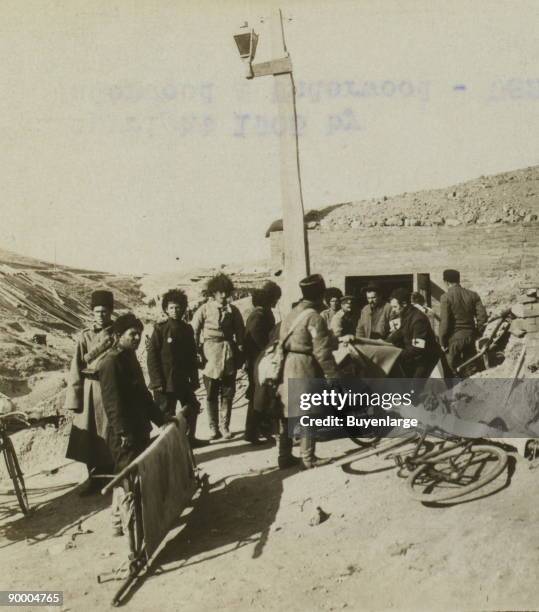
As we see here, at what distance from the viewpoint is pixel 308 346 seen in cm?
494

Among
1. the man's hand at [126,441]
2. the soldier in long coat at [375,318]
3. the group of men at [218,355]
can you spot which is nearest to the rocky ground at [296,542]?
the group of men at [218,355]

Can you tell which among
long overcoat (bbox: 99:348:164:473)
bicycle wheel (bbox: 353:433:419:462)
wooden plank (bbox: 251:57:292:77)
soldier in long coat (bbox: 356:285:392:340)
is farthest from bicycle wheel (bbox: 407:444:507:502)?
wooden plank (bbox: 251:57:292:77)

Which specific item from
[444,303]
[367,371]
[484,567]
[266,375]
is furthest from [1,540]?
[444,303]

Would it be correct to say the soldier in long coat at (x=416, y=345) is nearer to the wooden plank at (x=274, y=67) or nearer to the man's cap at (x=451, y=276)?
the man's cap at (x=451, y=276)

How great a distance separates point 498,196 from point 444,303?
627cm

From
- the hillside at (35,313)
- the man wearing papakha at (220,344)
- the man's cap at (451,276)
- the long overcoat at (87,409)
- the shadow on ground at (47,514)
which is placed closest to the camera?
the shadow on ground at (47,514)

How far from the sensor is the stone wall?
33.6ft

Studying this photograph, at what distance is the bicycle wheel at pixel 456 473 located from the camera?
166 inches

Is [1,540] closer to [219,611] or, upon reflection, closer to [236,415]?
[219,611]

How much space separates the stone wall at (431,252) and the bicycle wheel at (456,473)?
238 inches

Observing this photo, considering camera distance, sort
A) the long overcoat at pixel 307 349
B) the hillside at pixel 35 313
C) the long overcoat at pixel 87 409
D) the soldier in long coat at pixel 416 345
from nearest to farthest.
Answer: the long overcoat at pixel 307 349 → the long overcoat at pixel 87 409 → the soldier in long coat at pixel 416 345 → the hillside at pixel 35 313

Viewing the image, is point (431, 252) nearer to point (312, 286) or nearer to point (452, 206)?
point (452, 206)

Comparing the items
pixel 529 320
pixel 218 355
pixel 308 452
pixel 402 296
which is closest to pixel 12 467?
pixel 218 355

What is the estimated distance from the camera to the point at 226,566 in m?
4.02
